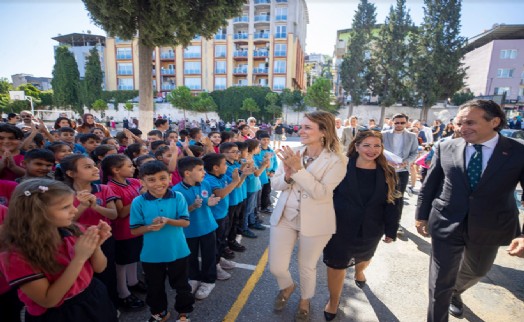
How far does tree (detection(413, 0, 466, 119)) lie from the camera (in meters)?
31.1

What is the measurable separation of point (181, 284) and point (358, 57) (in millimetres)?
37981

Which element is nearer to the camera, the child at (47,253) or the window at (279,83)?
the child at (47,253)

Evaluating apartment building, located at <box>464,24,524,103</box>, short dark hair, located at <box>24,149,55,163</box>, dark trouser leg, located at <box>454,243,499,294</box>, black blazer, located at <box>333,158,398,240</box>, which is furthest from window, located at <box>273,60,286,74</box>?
dark trouser leg, located at <box>454,243,499,294</box>

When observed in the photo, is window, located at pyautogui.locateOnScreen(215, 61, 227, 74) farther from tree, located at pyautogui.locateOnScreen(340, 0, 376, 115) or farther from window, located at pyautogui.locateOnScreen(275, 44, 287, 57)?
tree, located at pyautogui.locateOnScreen(340, 0, 376, 115)

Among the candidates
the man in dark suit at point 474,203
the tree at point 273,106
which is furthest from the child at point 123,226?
the tree at point 273,106

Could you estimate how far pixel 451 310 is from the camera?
302cm

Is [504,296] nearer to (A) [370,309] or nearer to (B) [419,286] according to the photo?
(B) [419,286]

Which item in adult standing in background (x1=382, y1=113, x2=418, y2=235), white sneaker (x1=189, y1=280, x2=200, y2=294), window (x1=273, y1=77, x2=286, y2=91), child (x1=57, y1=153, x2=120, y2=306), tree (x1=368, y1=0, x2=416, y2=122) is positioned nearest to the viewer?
child (x1=57, y1=153, x2=120, y2=306)

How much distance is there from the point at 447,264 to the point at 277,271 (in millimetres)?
1589

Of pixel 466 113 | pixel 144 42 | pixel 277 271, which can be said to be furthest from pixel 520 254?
pixel 144 42

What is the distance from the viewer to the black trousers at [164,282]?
2.56m

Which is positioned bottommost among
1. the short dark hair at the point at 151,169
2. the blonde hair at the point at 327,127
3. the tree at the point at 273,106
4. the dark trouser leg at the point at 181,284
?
the dark trouser leg at the point at 181,284

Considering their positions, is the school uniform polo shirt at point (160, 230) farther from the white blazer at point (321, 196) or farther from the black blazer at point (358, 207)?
the black blazer at point (358, 207)

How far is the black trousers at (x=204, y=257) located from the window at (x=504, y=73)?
50.3 meters
